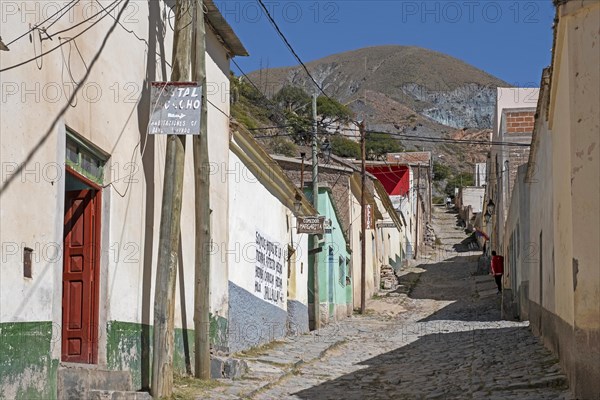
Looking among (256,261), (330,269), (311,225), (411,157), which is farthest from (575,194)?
(411,157)

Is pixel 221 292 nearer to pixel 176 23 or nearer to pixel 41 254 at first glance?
pixel 176 23

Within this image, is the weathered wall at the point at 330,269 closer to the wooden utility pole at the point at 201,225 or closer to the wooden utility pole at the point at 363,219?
the wooden utility pole at the point at 363,219

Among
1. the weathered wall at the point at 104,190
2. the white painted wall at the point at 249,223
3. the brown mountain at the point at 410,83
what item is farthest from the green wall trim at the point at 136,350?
the brown mountain at the point at 410,83

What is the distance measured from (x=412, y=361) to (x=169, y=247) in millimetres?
6509

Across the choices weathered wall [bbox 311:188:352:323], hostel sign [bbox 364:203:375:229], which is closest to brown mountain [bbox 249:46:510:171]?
hostel sign [bbox 364:203:375:229]

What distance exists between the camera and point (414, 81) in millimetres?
153375

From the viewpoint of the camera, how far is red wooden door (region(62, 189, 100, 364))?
1009 cm

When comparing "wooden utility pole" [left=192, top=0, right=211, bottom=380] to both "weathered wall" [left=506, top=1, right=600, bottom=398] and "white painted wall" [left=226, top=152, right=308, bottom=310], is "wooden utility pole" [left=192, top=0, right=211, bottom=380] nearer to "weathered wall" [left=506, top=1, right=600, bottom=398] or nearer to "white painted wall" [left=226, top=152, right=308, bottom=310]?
"white painted wall" [left=226, top=152, right=308, bottom=310]

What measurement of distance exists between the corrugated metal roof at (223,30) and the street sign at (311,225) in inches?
246

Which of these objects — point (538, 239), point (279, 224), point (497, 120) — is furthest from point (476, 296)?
point (538, 239)

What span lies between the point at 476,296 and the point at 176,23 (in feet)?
69.3

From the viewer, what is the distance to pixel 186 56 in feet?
38.2

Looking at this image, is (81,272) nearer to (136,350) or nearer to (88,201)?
(88,201)

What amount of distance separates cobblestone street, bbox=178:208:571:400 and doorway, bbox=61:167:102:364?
6.29 feet
